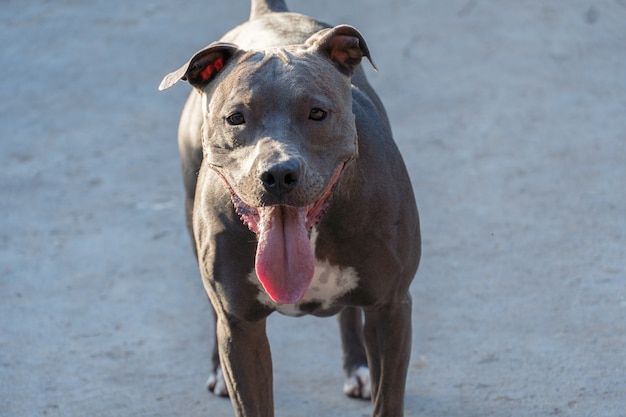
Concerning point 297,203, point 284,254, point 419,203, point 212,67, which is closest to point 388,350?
point 284,254

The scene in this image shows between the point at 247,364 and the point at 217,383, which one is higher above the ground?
the point at 247,364

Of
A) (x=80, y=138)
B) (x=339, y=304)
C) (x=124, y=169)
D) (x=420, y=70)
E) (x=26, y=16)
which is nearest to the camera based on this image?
(x=339, y=304)

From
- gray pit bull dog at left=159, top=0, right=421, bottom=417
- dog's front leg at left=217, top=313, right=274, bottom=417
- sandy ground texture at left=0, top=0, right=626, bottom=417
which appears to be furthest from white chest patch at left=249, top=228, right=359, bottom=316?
sandy ground texture at left=0, top=0, right=626, bottom=417

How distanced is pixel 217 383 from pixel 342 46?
5.71 feet

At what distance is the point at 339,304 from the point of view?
393 cm

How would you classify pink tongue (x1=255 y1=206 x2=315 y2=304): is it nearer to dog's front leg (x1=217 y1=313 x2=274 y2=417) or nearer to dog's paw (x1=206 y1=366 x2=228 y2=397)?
dog's front leg (x1=217 y1=313 x2=274 y2=417)

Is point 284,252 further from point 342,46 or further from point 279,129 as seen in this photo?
point 342,46

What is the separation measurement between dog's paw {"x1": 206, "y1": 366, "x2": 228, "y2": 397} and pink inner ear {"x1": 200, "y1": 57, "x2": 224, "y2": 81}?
1.55 metres

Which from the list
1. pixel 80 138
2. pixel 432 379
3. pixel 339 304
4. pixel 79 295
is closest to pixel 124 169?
pixel 80 138

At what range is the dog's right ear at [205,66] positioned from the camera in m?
3.68

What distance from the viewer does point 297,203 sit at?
3361mm

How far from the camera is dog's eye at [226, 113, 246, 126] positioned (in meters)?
3.52

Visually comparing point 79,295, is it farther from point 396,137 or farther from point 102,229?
point 396,137

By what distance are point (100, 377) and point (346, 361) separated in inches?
42.1
